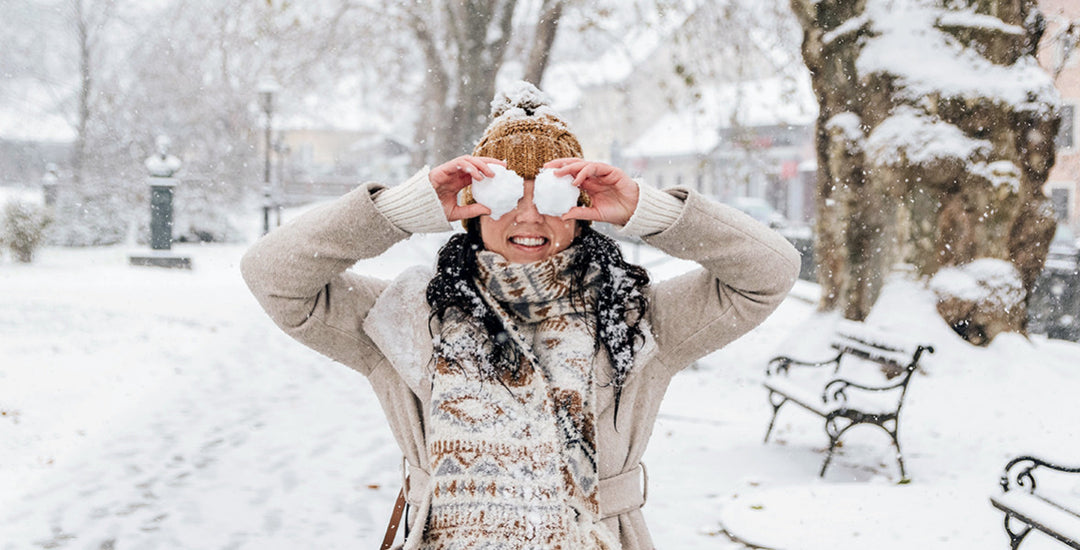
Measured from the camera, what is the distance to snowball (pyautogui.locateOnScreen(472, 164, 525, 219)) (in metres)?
1.83

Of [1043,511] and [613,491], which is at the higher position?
[613,491]

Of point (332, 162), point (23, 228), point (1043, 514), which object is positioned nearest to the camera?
point (1043, 514)

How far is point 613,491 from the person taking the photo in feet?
6.54

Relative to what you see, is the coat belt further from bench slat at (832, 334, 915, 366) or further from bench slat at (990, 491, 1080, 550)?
bench slat at (832, 334, 915, 366)

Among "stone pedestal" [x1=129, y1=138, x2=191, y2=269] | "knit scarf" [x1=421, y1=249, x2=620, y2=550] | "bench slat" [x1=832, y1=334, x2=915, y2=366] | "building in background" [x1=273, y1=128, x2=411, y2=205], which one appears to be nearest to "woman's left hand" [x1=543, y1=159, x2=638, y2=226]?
"knit scarf" [x1=421, y1=249, x2=620, y2=550]

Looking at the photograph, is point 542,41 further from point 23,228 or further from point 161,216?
point 23,228

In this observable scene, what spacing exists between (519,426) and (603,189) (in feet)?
1.80

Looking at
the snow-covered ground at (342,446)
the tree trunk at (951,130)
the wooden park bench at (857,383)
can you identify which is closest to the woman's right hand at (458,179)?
the snow-covered ground at (342,446)

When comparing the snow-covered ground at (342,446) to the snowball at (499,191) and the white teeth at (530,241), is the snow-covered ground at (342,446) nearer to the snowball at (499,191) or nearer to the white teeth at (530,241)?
the white teeth at (530,241)

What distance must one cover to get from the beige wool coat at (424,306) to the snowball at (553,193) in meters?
0.16

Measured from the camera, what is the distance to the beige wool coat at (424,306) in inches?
74.7

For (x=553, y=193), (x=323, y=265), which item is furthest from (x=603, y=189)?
(x=323, y=265)

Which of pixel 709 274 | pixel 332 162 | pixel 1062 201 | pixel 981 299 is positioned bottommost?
pixel 981 299

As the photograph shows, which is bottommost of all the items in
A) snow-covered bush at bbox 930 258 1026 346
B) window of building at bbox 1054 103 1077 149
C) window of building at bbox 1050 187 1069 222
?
snow-covered bush at bbox 930 258 1026 346
